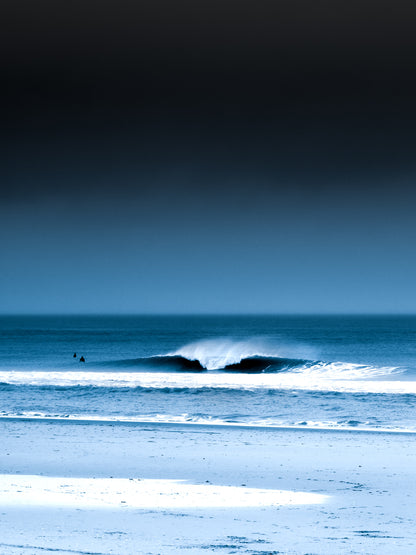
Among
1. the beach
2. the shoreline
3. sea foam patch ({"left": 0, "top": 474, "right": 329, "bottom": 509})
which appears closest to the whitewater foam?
the shoreline

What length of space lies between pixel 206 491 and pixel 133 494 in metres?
1.12

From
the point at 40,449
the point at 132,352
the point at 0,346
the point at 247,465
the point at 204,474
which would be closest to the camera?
the point at 204,474

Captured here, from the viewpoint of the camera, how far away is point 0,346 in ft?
244

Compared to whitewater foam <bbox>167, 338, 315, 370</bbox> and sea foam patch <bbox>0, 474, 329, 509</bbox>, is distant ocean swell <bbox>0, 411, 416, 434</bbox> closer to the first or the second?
sea foam patch <bbox>0, 474, 329, 509</bbox>

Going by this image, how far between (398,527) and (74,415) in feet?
43.7

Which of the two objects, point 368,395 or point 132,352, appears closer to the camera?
point 368,395

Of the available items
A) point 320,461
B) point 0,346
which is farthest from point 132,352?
point 320,461

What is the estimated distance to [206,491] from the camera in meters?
11.1

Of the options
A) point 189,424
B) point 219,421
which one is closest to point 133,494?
point 189,424

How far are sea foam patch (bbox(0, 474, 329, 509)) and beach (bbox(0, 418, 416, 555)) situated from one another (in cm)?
2

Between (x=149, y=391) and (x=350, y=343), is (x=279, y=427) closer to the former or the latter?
(x=149, y=391)

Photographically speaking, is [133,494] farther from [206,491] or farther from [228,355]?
[228,355]

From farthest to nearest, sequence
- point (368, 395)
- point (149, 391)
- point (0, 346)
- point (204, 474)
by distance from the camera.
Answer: point (0, 346), point (149, 391), point (368, 395), point (204, 474)

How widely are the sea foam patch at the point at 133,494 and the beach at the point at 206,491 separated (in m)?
0.02
